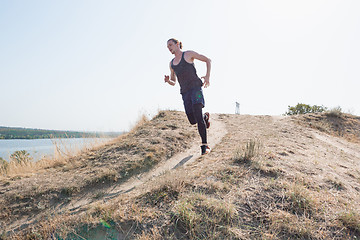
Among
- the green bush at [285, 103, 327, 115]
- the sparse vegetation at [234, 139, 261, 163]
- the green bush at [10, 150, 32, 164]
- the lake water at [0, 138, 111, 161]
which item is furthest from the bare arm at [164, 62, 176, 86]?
the green bush at [285, 103, 327, 115]

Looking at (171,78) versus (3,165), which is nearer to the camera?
Answer: (171,78)

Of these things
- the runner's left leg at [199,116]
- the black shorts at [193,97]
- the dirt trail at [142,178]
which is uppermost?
the black shorts at [193,97]

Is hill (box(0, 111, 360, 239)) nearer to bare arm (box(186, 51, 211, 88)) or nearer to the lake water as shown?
the lake water

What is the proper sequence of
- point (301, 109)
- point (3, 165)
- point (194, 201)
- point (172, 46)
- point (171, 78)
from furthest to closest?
point (301, 109) < point (3, 165) < point (171, 78) < point (172, 46) < point (194, 201)

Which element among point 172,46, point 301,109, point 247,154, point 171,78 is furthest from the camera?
point 301,109

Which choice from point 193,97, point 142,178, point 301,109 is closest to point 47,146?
point 142,178

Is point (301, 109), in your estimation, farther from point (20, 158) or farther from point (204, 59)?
point (20, 158)

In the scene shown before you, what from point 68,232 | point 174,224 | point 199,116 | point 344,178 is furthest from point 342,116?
point 68,232

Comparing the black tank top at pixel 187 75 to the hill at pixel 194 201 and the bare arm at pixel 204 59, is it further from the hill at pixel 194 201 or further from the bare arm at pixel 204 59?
the hill at pixel 194 201

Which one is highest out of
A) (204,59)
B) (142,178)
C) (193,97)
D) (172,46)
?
(172,46)

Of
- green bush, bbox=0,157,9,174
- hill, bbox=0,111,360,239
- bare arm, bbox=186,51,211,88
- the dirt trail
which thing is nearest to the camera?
hill, bbox=0,111,360,239

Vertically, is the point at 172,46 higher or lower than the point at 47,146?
higher

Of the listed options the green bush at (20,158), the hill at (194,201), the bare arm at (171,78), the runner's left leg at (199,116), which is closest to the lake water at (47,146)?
the green bush at (20,158)

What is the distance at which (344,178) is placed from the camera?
12.9 feet
